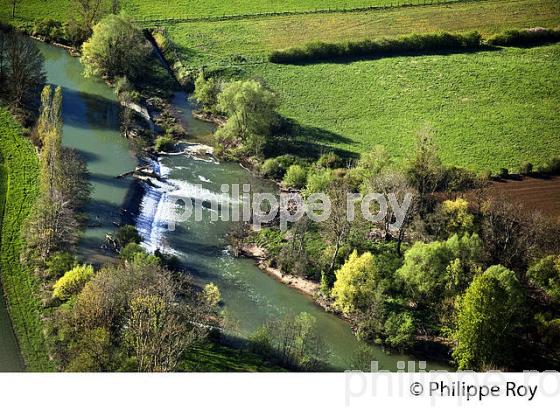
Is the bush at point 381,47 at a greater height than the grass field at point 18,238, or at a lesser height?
greater

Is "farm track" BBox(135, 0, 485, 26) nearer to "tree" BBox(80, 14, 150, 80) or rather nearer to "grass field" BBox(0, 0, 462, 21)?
"grass field" BBox(0, 0, 462, 21)

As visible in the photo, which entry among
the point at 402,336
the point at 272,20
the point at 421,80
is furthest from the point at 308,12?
the point at 402,336

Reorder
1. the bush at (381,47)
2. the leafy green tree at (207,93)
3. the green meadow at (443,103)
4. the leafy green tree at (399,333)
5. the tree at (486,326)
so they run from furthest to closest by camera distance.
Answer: the bush at (381,47) → the leafy green tree at (207,93) → the green meadow at (443,103) → the leafy green tree at (399,333) → the tree at (486,326)

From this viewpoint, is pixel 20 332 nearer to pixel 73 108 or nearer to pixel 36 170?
pixel 36 170

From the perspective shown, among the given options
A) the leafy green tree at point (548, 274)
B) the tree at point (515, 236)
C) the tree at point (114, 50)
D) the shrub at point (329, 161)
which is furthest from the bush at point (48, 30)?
the leafy green tree at point (548, 274)

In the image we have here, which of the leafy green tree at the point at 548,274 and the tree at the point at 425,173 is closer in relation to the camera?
the leafy green tree at the point at 548,274

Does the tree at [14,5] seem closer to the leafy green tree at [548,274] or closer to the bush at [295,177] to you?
→ the bush at [295,177]

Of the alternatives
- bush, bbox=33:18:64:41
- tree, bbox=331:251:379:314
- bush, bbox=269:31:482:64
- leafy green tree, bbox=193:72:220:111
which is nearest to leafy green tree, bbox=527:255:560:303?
tree, bbox=331:251:379:314
